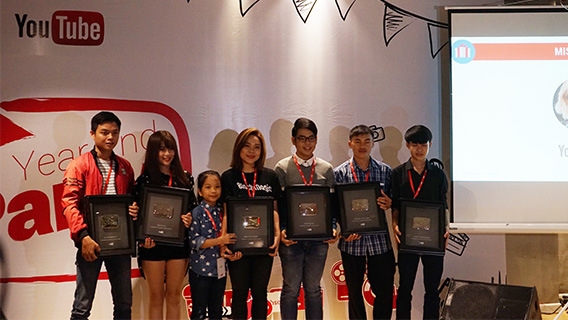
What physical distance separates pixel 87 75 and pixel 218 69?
99 centimetres

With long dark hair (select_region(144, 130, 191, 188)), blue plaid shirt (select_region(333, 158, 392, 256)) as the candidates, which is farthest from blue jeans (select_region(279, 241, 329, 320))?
long dark hair (select_region(144, 130, 191, 188))

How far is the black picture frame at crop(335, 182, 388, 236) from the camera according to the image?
3926mm

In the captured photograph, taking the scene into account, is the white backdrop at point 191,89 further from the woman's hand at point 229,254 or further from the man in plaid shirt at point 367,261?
the woman's hand at point 229,254

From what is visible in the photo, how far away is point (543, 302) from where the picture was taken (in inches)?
200

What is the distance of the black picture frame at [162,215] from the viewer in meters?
3.70

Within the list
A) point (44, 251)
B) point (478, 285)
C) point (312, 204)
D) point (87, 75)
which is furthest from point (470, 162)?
point (44, 251)

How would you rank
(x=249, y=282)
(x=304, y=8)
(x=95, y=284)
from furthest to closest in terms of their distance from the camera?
(x=304, y=8), (x=249, y=282), (x=95, y=284)

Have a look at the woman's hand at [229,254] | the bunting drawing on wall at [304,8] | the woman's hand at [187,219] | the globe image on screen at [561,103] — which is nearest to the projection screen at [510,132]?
the globe image on screen at [561,103]

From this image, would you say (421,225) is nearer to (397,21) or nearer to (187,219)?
(187,219)

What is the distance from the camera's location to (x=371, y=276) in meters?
4.05

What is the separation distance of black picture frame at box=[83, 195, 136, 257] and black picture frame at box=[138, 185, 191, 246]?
8cm

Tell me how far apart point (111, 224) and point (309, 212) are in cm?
128

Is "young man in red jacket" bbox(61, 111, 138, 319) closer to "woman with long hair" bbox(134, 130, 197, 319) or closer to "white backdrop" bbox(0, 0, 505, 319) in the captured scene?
"woman with long hair" bbox(134, 130, 197, 319)

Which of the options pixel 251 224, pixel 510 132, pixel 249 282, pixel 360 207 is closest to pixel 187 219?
pixel 251 224
